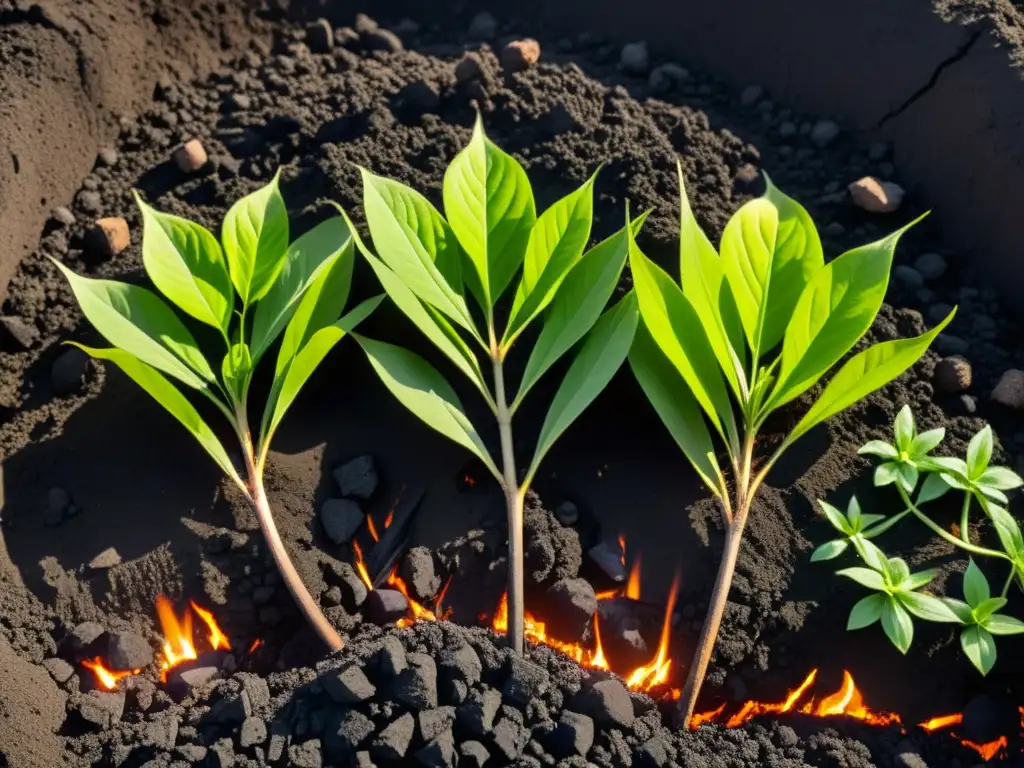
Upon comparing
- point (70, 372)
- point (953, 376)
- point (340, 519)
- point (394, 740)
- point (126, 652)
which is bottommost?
point (126, 652)

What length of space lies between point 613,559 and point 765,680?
0.33 metres

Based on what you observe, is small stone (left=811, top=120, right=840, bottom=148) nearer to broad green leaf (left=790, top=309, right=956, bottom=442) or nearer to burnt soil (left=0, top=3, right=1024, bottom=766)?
burnt soil (left=0, top=3, right=1024, bottom=766)

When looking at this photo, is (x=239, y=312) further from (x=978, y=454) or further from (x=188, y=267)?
(x=978, y=454)

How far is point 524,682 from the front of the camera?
1547 millimetres

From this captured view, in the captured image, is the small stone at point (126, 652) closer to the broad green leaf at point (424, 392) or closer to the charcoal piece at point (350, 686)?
the charcoal piece at point (350, 686)

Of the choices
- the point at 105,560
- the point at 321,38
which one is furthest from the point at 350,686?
the point at 321,38

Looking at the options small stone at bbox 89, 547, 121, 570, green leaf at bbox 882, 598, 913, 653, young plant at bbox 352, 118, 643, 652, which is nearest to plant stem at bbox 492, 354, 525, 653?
young plant at bbox 352, 118, 643, 652

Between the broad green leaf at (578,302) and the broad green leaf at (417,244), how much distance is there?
14 cm

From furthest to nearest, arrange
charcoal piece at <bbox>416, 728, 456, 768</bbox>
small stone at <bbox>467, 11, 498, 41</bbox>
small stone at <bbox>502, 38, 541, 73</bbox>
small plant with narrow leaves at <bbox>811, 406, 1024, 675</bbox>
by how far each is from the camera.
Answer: small stone at <bbox>467, 11, 498, 41</bbox>
small stone at <bbox>502, 38, 541, 73</bbox>
small plant with narrow leaves at <bbox>811, 406, 1024, 675</bbox>
charcoal piece at <bbox>416, 728, 456, 768</bbox>

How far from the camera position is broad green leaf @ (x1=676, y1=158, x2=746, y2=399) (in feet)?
5.67

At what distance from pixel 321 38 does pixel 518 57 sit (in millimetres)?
613

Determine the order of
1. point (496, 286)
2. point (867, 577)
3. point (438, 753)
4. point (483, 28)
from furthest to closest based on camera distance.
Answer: point (483, 28), point (496, 286), point (867, 577), point (438, 753)

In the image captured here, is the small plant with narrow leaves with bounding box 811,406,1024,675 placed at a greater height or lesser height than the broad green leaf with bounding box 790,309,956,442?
lesser

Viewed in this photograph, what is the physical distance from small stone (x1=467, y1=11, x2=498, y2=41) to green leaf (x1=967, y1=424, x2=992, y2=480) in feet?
5.51
